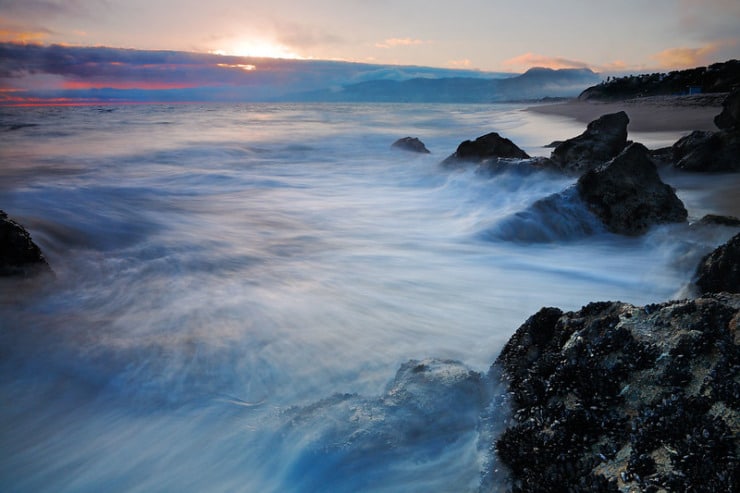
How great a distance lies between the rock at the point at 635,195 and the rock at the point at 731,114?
5.69m

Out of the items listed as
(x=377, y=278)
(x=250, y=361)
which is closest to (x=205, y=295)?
(x=250, y=361)

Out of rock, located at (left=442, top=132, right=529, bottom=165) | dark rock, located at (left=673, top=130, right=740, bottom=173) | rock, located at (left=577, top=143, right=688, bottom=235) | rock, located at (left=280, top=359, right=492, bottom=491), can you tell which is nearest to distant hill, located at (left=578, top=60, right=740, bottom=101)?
dark rock, located at (left=673, top=130, right=740, bottom=173)

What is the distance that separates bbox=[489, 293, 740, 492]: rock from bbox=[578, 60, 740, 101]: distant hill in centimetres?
4524

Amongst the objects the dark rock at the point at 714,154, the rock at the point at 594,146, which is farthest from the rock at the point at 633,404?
the dark rock at the point at 714,154

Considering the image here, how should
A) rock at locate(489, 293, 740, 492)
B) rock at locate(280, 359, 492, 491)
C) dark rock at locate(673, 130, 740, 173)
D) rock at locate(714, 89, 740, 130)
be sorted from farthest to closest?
1. rock at locate(714, 89, 740, 130)
2. dark rock at locate(673, 130, 740, 173)
3. rock at locate(280, 359, 492, 491)
4. rock at locate(489, 293, 740, 492)

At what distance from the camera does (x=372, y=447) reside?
7.38 feet

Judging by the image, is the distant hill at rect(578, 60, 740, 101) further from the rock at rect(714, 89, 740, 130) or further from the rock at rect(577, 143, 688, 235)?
the rock at rect(577, 143, 688, 235)

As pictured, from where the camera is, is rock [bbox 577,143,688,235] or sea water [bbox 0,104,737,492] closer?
sea water [bbox 0,104,737,492]

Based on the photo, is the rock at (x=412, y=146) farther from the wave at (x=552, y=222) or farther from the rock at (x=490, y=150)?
the wave at (x=552, y=222)

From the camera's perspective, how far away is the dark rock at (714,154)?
8.90m

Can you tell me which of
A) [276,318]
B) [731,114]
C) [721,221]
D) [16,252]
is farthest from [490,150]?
[16,252]

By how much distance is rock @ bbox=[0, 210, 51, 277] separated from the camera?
4234 mm

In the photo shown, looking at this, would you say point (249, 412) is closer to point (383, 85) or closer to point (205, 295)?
point (205, 295)

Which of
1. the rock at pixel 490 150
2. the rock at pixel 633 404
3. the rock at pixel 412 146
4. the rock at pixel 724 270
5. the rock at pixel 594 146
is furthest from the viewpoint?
the rock at pixel 412 146
